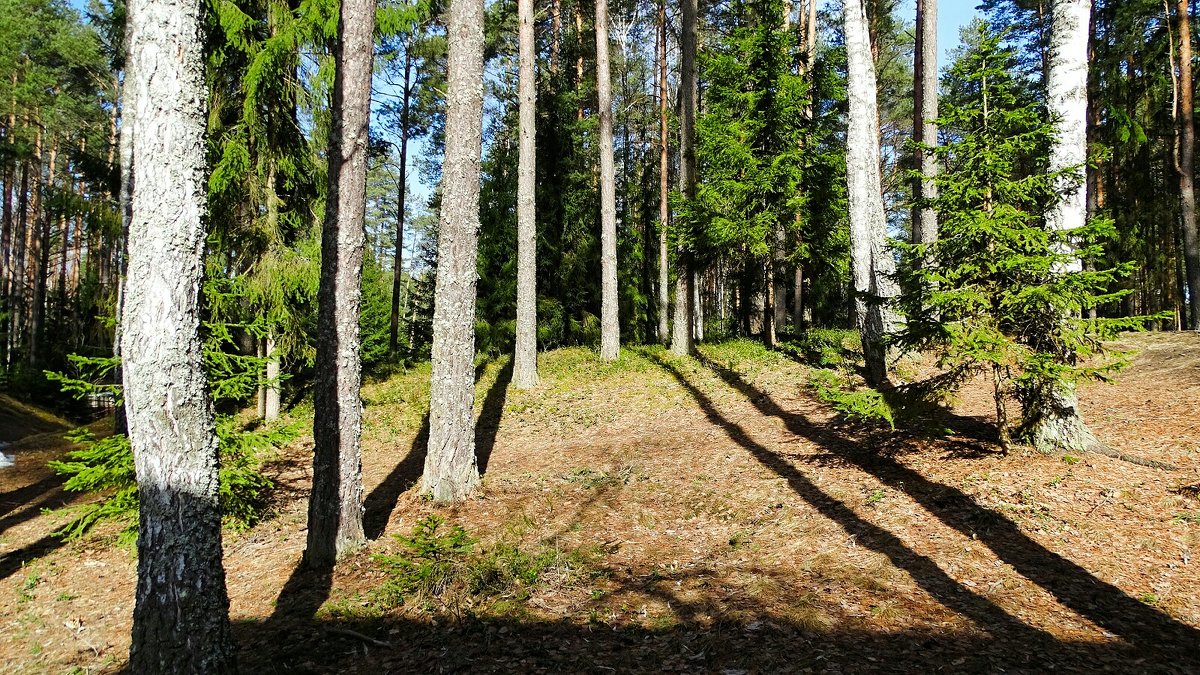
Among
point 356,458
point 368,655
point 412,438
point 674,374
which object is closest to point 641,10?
point 674,374

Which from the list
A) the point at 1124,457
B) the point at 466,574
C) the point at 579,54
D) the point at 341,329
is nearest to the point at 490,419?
the point at 341,329

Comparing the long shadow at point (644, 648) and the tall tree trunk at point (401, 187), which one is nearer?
the long shadow at point (644, 648)

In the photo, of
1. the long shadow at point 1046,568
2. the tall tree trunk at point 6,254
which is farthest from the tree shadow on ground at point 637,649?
the tall tree trunk at point 6,254

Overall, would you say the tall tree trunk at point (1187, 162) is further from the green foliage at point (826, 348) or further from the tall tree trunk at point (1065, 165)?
the tall tree trunk at point (1065, 165)

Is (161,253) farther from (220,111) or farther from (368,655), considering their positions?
(220,111)

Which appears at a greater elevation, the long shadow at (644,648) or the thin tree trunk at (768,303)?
the thin tree trunk at (768,303)

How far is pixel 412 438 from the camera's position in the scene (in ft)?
38.3

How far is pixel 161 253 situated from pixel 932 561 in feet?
20.0

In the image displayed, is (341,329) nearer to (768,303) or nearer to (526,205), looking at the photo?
(526,205)

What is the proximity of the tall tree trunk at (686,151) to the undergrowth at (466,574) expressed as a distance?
1042 centimetres

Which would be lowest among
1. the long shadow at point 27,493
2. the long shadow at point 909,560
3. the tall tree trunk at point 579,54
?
the long shadow at point 27,493

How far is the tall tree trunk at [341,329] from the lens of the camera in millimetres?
5934

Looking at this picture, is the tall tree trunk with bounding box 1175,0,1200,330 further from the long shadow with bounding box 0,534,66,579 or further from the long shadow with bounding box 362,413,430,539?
the long shadow with bounding box 0,534,66,579

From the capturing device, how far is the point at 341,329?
5941mm
